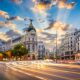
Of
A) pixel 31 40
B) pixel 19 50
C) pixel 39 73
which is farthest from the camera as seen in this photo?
pixel 31 40

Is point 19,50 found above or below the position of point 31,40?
below

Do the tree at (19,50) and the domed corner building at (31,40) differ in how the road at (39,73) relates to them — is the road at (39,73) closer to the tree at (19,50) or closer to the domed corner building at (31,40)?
the domed corner building at (31,40)

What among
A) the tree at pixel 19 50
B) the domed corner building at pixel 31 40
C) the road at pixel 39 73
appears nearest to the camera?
the road at pixel 39 73

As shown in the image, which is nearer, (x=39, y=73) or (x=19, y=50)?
(x=39, y=73)

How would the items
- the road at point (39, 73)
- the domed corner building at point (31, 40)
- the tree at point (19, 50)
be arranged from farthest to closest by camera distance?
the tree at point (19, 50) → the domed corner building at point (31, 40) → the road at point (39, 73)

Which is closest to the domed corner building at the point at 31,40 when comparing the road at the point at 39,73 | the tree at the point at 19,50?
the tree at the point at 19,50

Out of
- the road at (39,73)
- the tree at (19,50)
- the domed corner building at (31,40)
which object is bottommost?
the road at (39,73)

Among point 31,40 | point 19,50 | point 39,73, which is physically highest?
point 31,40

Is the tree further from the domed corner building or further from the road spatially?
the road

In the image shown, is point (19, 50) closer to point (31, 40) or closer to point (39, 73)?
point (31, 40)

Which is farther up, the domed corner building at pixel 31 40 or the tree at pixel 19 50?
the domed corner building at pixel 31 40

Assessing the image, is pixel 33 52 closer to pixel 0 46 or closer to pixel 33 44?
pixel 33 44

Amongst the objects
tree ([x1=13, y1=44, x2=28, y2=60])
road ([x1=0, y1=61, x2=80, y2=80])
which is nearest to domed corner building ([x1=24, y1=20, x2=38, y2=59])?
tree ([x1=13, y1=44, x2=28, y2=60])

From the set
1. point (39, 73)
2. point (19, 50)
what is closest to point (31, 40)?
point (19, 50)
